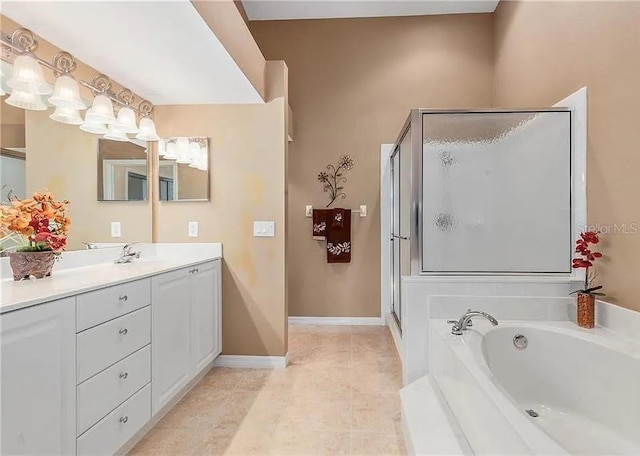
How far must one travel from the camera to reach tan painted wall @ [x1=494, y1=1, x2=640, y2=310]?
5.62 feet

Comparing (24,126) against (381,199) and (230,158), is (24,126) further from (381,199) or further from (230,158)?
(381,199)

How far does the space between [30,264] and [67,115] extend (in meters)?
0.88

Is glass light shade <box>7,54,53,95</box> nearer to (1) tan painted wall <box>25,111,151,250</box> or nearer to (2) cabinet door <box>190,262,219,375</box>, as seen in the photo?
(1) tan painted wall <box>25,111,151,250</box>

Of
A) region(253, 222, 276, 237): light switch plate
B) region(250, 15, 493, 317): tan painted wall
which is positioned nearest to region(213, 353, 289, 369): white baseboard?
region(253, 222, 276, 237): light switch plate

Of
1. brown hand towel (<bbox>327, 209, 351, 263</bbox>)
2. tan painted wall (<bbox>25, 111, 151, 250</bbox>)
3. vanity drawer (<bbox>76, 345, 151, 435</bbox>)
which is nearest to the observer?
vanity drawer (<bbox>76, 345, 151, 435</bbox>)

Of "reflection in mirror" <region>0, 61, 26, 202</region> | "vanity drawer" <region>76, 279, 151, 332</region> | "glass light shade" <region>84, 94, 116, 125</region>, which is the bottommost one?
"vanity drawer" <region>76, 279, 151, 332</region>

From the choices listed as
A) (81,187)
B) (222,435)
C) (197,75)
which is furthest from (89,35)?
(222,435)

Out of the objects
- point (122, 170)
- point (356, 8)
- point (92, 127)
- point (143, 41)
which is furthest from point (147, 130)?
point (356, 8)

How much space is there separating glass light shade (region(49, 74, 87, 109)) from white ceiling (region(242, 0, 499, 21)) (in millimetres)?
2439

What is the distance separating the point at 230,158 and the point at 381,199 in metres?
1.76

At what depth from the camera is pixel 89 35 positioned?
176cm

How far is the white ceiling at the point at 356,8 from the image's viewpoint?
3.65 m

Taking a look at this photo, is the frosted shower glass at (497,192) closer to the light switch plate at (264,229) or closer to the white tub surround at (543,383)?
the white tub surround at (543,383)

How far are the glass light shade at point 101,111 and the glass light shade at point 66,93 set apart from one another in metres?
0.17
